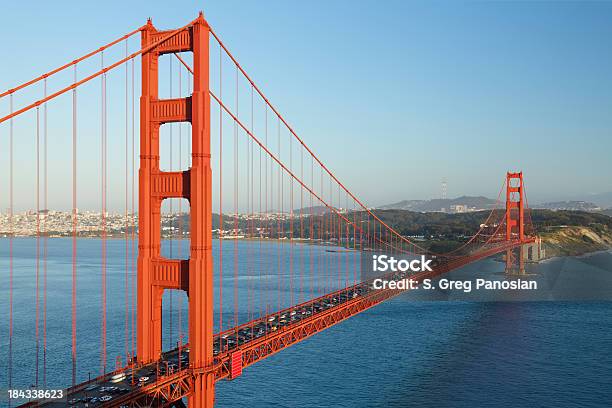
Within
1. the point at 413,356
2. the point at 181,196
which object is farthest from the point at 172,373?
the point at 413,356

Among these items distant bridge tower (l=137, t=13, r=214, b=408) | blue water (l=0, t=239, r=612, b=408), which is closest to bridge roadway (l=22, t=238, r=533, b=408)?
distant bridge tower (l=137, t=13, r=214, b=408)

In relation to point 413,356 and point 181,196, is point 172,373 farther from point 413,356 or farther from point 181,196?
point 413,356

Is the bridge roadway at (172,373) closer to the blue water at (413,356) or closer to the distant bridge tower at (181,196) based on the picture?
the distant bridge tower at (181,196)

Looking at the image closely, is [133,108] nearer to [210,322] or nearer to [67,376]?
[210,322]

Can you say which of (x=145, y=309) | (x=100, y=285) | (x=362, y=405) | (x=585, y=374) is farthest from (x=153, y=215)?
(x=100, y=285)

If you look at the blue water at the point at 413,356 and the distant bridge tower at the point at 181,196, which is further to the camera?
the blue water at the point at 413,356

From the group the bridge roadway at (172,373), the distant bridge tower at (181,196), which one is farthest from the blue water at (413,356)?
the distant bridge tower at (181,196)
